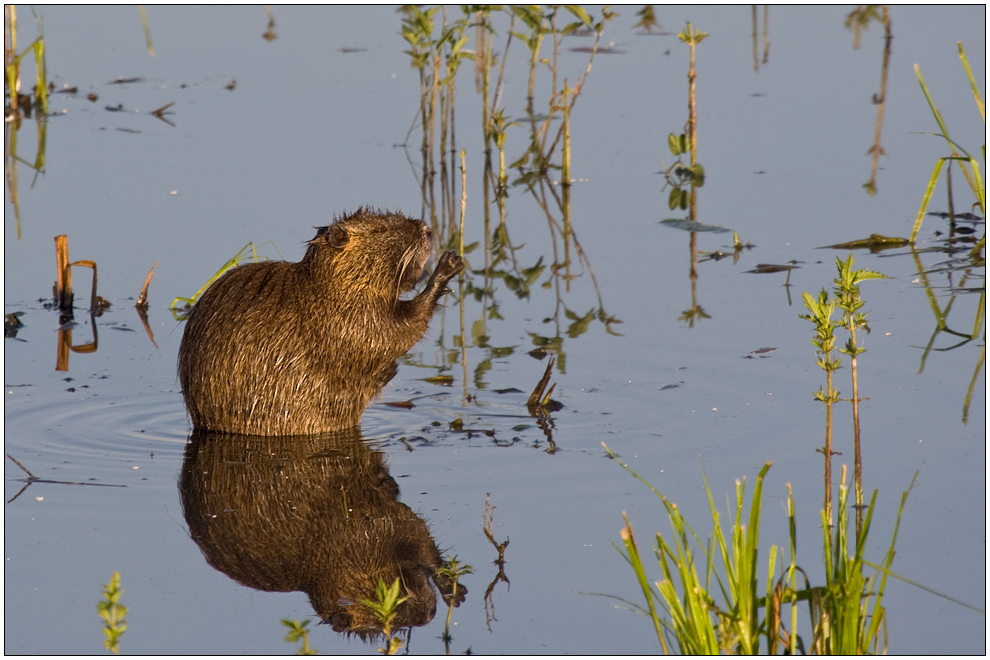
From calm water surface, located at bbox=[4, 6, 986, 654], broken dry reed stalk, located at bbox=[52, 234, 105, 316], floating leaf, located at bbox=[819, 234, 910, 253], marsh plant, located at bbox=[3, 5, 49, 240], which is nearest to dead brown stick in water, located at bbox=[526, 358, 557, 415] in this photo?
calm water surface, located at bbox=[4, 6, 986, 654]

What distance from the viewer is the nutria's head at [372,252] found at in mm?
5434

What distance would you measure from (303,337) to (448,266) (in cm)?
72

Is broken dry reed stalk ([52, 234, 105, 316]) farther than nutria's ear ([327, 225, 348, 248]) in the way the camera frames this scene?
Yes

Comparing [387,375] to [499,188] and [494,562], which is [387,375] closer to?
[494,562]

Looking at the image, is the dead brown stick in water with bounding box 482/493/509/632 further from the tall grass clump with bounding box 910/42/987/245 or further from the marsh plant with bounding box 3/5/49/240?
the marsh plant with bounding box 3/5/49/240

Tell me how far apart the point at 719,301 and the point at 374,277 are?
2.08 m

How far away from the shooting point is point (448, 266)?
570 centimetres

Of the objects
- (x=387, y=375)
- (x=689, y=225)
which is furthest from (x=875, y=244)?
(x=387, y=375)

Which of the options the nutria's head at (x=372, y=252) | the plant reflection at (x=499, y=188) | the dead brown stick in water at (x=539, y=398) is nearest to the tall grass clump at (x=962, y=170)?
the plant reflection at (x=499, y=188)

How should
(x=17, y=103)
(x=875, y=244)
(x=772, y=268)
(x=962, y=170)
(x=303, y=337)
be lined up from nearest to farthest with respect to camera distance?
(x=303, y=337) < (x=962, y=170) < (x=772, y=268) < (x=875, y=244) < (x=17, y=103)

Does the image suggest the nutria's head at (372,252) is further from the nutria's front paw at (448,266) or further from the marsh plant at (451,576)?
the marsh plant at (451,576)

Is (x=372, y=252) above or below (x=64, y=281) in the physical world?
above

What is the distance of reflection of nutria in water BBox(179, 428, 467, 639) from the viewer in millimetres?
3912

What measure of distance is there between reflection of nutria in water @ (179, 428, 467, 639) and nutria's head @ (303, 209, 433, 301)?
63cm
